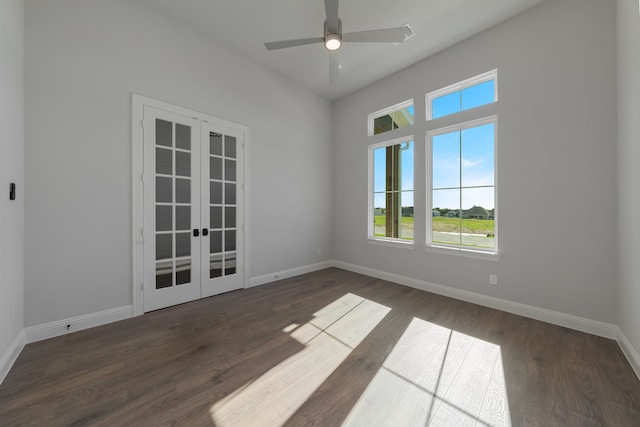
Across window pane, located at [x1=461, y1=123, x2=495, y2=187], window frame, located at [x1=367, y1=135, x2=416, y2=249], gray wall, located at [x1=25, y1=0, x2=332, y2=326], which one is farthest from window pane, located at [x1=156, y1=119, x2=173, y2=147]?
window pane, located at [x1=461, y1=123, x2=495, y2=187]

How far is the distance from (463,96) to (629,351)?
10.4 feet

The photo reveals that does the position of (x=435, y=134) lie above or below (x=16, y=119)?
above

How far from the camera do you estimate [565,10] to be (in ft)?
8.43

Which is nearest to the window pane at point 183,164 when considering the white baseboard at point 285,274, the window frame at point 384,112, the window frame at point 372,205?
the white baseboard at point 285,274

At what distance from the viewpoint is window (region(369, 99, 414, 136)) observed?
4.03 m

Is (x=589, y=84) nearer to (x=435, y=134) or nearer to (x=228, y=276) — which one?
(x=435, y=134)

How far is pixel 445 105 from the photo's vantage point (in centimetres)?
358

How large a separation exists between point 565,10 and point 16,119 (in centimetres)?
544

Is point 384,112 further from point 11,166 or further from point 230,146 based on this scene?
point 11,166

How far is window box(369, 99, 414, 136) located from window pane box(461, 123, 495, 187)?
966 millimetres

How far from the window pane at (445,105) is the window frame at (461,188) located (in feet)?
0.83

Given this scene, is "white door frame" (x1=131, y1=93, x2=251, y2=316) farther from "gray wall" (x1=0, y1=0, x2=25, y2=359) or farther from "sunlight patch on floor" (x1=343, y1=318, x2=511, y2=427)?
"sunlight patch on floor" (x1=343, y1=318, x2=511, y2=427)

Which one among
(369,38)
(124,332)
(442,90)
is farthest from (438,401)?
(442,90)

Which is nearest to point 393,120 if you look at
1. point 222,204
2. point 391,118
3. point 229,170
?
point 391,118
